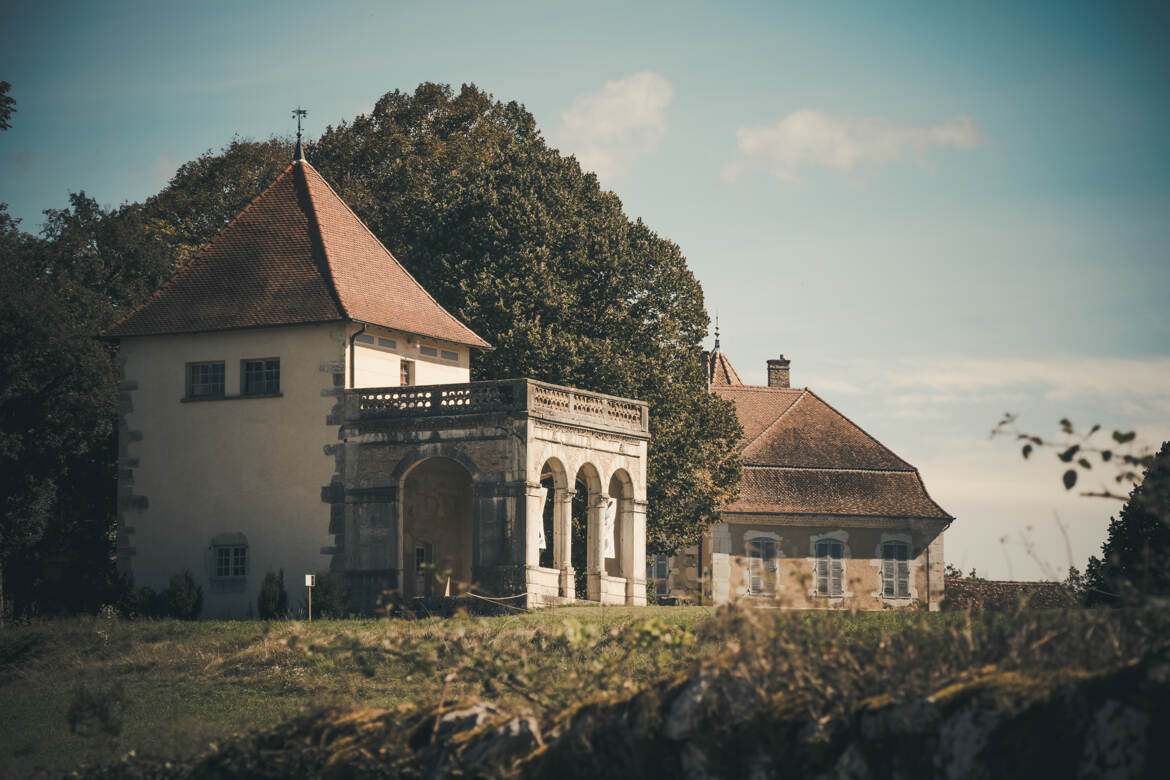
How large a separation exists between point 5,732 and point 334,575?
1388 centimetres

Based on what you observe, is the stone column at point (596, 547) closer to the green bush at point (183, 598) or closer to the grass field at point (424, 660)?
the grass field at point (424, 660)

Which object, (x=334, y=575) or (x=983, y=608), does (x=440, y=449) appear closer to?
(x=334, y=575)

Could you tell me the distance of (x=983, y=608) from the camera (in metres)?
10.2

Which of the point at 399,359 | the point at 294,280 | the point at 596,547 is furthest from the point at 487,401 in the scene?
the point at 294,280

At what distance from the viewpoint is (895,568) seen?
53250mm

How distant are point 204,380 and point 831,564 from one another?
84.3ft

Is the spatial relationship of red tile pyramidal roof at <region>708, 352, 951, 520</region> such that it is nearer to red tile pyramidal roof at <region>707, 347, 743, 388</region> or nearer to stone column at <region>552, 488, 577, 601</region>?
red tile pyramidal roof at <region>707, 347, 743, 388</region>

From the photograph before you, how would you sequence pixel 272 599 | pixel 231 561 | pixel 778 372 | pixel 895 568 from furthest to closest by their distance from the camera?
pixel 778 372 → pixel 895 568 → pixel 231 561 → pixel 272 599

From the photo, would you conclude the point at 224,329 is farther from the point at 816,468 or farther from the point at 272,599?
the point at 816,468

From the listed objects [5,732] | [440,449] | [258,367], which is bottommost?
[5,732]

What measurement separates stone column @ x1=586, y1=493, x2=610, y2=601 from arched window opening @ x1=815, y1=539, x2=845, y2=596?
61.4 feet

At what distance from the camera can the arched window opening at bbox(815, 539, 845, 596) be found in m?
52.9

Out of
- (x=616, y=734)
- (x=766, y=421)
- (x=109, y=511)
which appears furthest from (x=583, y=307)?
(x=616, y=734)

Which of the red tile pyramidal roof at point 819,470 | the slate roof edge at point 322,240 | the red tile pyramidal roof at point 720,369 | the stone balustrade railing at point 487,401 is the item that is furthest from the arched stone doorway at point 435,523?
the red tile pyramidal roof at point 720,369
